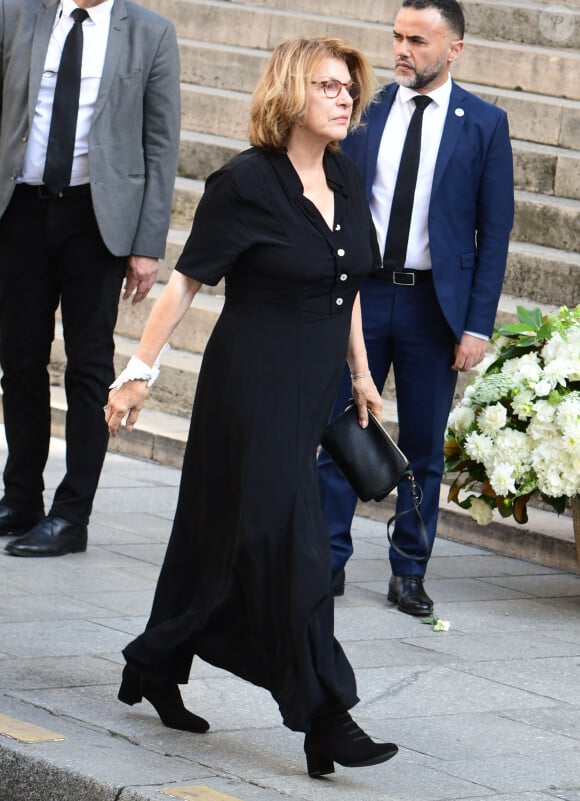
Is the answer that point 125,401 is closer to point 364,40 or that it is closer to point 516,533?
point 516,533

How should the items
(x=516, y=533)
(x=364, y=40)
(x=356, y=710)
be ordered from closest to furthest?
1. (x=356, y=710)
2. (x=516, y=533)
3. (x=364, y=40)

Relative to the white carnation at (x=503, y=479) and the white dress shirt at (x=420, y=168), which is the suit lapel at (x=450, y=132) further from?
the white carnation at (x=503, y=479)

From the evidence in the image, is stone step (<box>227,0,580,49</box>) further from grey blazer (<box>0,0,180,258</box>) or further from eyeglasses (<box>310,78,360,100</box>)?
eyeglasses (<box>310,78,360,100</box>)

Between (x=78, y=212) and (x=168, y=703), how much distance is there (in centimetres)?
238

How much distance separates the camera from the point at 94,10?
6.41 m

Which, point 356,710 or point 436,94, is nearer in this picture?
point 356,710

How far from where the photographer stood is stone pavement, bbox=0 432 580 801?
429 centimetres

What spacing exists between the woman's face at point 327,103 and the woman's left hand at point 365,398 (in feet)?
2.65

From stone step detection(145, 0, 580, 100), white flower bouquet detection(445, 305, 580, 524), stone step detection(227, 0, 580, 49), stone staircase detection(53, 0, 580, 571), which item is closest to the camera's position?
white flower bouquet detection(445, 305, 580, 524)

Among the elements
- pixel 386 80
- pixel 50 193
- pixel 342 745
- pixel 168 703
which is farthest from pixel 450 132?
pixel 386 80

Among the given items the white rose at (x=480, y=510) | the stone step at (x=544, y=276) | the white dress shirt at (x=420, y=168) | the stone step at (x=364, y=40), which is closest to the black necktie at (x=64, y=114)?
the white dress shirt at (x=420, y=168)

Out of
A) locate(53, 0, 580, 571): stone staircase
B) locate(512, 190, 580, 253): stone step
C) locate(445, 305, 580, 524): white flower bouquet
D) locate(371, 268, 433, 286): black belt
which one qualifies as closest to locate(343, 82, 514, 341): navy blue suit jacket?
locate(371, 268, 433, 286): black belt

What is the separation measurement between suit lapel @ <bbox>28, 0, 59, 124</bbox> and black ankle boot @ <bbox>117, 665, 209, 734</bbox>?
2536 millimetres

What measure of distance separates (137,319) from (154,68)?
11.2ft
